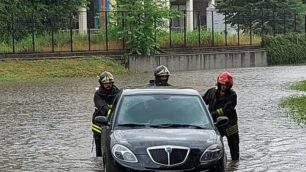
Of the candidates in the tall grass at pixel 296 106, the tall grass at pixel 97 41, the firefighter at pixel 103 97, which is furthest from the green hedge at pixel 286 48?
the firefighter at pixel 103 97

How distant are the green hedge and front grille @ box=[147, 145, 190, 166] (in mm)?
37928

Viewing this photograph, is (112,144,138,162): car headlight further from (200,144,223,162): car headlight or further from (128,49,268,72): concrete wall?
(128,49,268,72): concrete wall

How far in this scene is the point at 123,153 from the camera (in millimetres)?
9047

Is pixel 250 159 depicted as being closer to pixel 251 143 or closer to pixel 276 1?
pixel 251 143

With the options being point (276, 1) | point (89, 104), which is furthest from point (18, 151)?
point (276, 1)

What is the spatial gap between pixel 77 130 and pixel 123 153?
7.61 metres

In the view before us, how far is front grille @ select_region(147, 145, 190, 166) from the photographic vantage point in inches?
350

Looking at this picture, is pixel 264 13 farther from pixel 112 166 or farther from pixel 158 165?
pixel 158 165

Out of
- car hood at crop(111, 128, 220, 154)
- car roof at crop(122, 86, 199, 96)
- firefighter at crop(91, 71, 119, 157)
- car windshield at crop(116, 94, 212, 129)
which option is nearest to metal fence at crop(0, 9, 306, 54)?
firefighter at crop(91, 71, 119, 157)

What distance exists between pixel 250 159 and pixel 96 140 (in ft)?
8.73

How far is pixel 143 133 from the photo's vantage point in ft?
30.9

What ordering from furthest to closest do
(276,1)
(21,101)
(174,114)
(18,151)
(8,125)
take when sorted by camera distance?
(276,1)
(21,101)
(8,125)
(18,151)
(174,114)

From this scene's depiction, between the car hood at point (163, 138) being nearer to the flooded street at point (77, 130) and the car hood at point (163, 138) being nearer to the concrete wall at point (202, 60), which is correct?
the flooded street at point (77, 130)

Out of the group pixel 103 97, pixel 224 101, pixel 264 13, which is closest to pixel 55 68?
pixel 264 13
